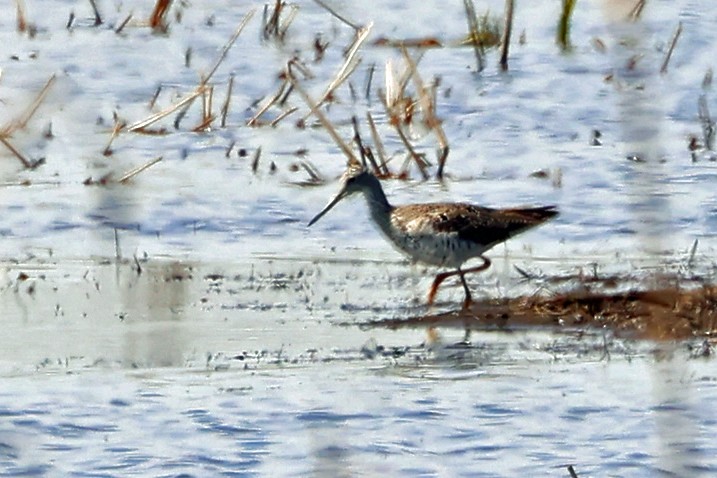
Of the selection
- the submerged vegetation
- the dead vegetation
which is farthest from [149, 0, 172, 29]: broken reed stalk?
the dead vegetation

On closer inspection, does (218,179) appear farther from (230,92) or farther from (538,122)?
(538,122)

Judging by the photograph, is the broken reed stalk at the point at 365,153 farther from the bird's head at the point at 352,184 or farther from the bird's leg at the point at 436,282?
the bird's leg at the point at 436,282

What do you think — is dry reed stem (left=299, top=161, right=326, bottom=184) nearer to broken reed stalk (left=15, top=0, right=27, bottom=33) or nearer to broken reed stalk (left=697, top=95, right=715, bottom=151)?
broken reed stalk (left=697, top=95, right=715, bottom=151)

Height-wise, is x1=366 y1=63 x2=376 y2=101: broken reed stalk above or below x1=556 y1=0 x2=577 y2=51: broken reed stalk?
below

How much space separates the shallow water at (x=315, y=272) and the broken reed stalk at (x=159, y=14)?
0.19m

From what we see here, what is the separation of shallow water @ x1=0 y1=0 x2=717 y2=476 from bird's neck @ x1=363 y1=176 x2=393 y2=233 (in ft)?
0.88

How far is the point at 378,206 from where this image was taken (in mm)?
9234

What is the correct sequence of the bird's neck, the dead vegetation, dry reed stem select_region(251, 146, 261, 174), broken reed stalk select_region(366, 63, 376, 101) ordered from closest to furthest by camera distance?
the dead vegetation
the bird's neck
dry reed stem select_region(251, 146, 261, 174)
broken reed stalk select_region(366, 63, 376, 101)

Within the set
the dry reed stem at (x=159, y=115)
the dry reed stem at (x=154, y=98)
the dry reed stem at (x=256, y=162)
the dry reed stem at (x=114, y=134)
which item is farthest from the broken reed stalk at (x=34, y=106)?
the dry reed stem at (x=154, y=98)

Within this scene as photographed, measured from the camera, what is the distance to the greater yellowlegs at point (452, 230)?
28.2 feet

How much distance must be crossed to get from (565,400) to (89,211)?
13.7ft

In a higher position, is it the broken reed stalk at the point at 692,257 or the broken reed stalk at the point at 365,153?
the broken reed stalk at the point at 365,153

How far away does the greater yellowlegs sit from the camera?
28.2 feet

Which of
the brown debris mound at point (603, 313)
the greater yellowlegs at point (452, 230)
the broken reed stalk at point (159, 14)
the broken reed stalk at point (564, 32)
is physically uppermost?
the broken reed stalk at point (159, 14)
